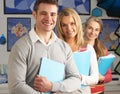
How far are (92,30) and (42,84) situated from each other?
0.73 m

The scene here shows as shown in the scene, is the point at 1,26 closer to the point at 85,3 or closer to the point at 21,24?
the point at 21,24

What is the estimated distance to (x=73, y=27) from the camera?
4.86 ft

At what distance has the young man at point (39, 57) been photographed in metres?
1.12

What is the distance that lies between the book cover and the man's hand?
35mm

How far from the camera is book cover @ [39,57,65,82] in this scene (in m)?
1.16

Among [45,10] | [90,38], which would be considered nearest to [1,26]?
[90,38]

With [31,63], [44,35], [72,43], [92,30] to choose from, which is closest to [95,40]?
[92,30]

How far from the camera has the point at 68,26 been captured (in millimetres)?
1468

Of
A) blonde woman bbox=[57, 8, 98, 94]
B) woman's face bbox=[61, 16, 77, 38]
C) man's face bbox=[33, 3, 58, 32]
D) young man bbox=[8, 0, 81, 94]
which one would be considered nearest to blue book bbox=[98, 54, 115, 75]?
blonde woman bbox=[57, 8, 98, 94]

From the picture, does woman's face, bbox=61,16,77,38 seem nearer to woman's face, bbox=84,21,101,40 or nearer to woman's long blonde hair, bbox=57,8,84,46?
woman's long blonde hair, bbox=57,8,84,46

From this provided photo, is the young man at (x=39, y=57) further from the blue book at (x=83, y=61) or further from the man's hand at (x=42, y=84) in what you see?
the blue book at (x=83, y=61)

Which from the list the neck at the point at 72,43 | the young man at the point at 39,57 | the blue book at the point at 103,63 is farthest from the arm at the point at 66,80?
the blue book at the point at 103,63

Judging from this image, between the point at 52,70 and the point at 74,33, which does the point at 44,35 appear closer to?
the point at 52,70

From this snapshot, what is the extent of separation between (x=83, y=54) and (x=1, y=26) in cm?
116
